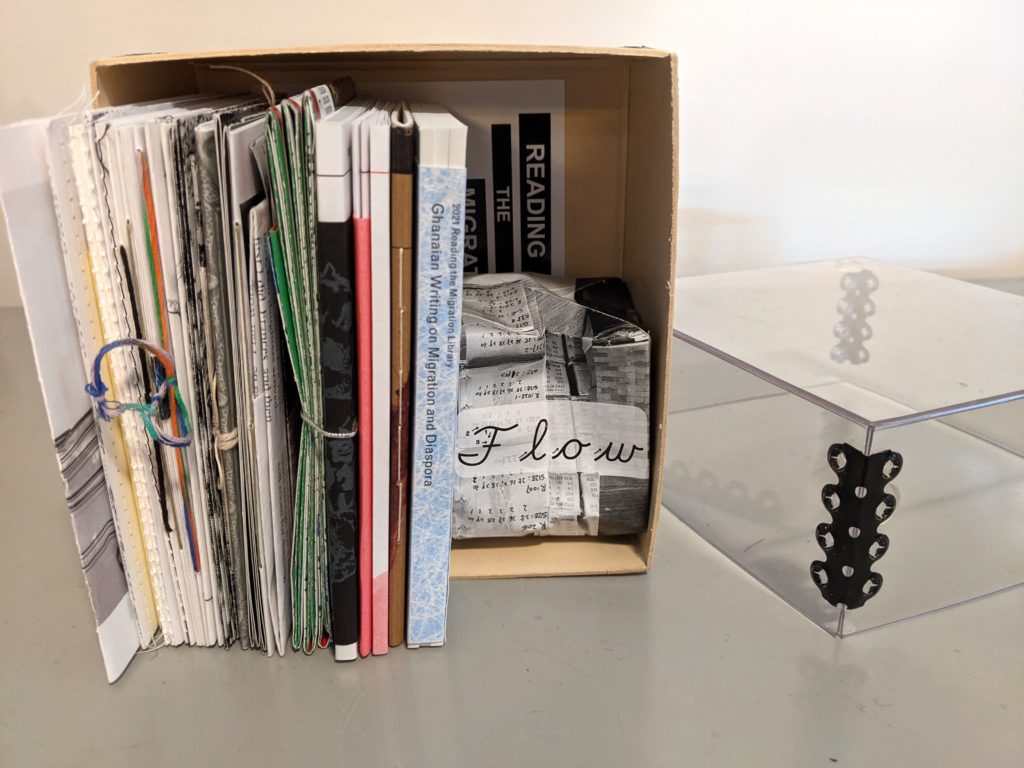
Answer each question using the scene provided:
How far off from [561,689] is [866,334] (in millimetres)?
578

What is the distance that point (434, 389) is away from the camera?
62 cm

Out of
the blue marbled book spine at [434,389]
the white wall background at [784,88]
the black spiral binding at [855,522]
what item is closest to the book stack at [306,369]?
the blue marbled book spine at [434,389]

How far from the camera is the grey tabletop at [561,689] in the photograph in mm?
574

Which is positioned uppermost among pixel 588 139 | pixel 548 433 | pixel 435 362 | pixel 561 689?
pixel 588 139

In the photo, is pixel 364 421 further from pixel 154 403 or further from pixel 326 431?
pixel 154 403

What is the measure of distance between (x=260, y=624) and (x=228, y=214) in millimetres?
326

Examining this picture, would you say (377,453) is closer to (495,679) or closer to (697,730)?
(495,679)

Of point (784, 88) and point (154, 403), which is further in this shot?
point (784, 88)

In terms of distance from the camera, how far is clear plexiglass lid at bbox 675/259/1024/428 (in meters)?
0.76

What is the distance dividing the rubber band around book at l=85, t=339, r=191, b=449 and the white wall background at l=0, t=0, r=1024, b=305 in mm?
741

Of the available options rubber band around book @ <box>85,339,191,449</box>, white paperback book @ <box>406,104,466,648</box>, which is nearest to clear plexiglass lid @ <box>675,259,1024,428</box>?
white paperback book @ <box>406,104,466,648</box>

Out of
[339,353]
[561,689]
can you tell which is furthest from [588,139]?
[561,689]

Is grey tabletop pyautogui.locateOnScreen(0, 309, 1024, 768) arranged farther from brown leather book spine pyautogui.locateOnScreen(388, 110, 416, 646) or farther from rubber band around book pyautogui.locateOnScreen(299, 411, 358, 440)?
rubber band around book pyautogui.locateOnScreen(299, 411, 358, 440)

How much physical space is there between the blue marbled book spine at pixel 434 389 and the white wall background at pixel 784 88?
722mm
